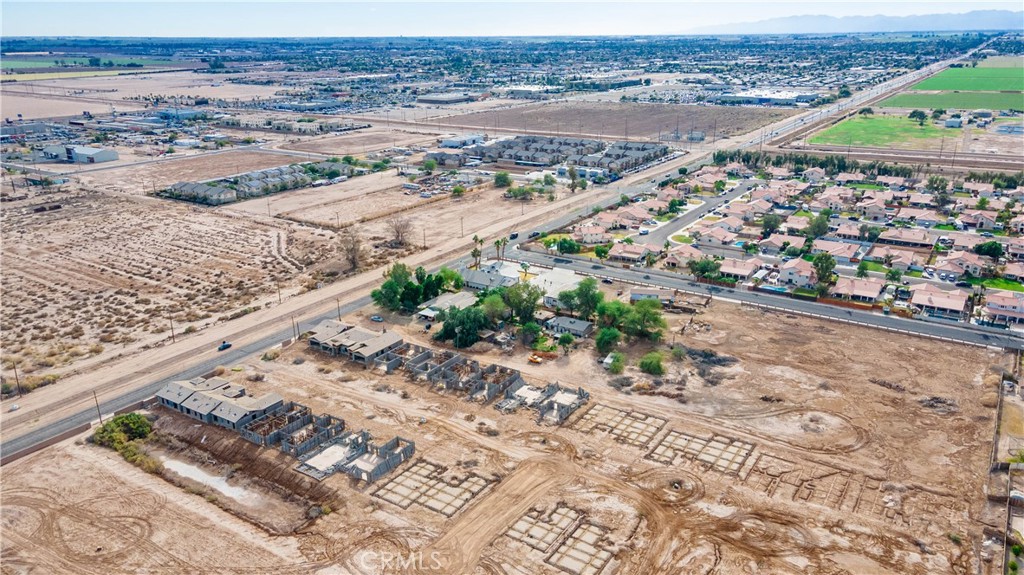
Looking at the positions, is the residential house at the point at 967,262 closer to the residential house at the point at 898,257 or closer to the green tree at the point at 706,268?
the residential house at the point at 898,257

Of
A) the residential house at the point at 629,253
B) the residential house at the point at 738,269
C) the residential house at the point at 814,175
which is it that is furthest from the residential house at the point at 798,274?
the residential house at the point at 814,175

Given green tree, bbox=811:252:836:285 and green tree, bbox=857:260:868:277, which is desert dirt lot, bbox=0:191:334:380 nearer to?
green tree, bbox=811:252:836:285

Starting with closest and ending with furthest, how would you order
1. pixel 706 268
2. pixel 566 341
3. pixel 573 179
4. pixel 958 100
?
pixel 566 341
pixel 706 268
pixel 573 179
pixel 958 100

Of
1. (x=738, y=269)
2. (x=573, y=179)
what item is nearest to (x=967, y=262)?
(x=738, y=269)

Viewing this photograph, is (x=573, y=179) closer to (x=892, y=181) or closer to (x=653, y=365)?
(x=892, y=181)

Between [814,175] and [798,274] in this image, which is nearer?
[798,274]

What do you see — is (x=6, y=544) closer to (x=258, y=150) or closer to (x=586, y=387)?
(x=586, y=387)
